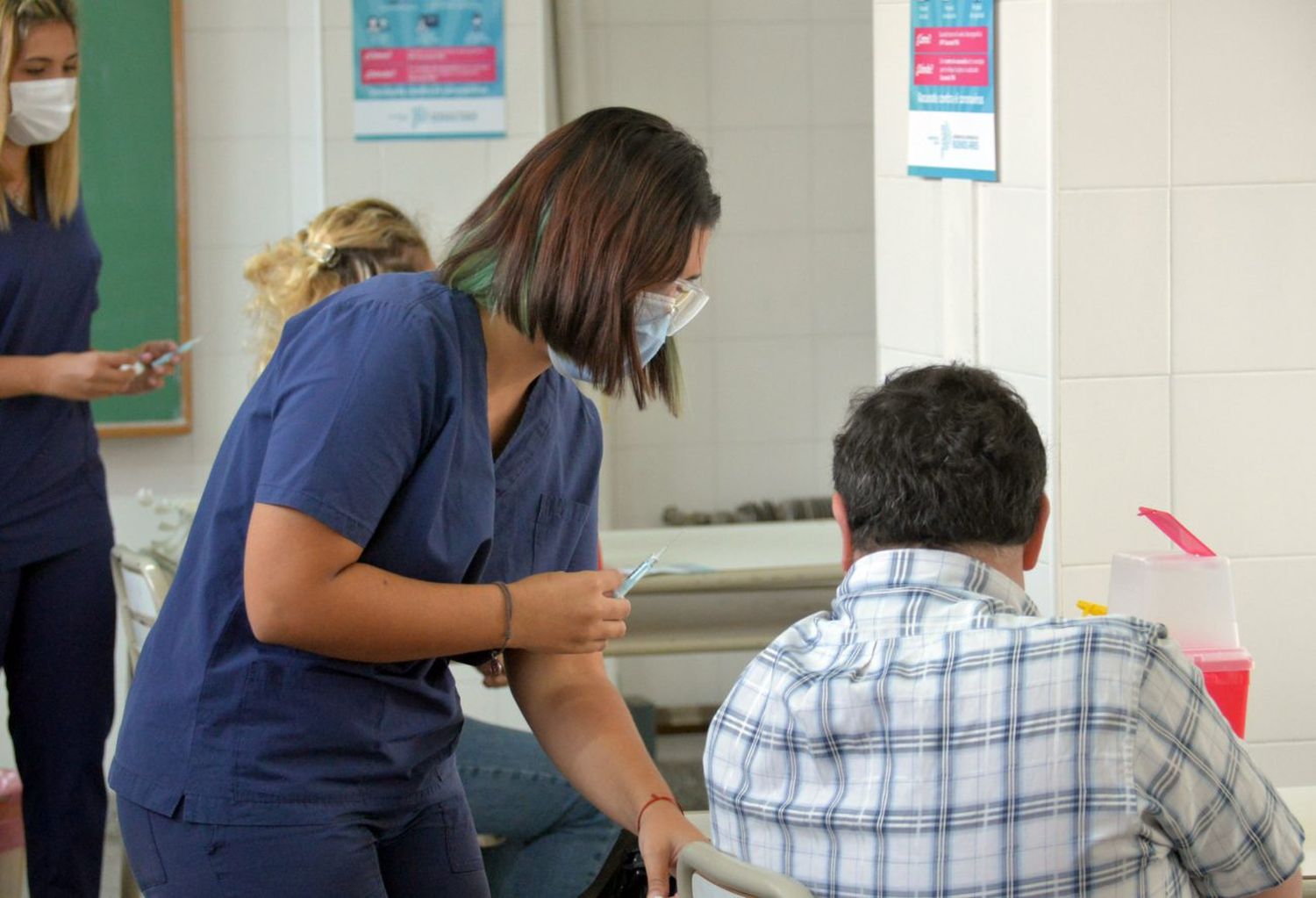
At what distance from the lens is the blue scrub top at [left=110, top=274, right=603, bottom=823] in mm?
1266

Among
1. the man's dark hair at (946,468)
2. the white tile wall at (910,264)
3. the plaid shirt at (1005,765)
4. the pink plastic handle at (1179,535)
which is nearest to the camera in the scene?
the plaid shirt at (1005,765)

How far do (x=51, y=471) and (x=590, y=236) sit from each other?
1569mm

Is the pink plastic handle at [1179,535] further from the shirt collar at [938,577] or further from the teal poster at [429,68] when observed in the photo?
the teal poster at [429,68]

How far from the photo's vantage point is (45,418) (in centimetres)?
256

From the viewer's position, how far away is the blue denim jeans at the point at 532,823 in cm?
216

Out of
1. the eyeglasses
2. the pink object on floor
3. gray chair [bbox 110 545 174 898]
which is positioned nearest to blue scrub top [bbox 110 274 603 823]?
the eyeglasses

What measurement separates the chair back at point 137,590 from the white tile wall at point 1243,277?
1.51 metres

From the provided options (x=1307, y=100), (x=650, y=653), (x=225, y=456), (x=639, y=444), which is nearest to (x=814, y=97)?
(x=639, y=444)

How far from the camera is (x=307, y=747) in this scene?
134 centimetres

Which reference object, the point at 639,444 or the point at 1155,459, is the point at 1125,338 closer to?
the point at 1155,459

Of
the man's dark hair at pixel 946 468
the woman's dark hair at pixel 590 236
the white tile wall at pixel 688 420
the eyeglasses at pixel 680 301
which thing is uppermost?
the woman's dark hair at pixel 590 236

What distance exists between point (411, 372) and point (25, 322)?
1520 mm

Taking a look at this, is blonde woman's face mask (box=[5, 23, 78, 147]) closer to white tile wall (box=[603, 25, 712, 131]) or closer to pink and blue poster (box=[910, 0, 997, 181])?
pink and blue poster (box=[910, 0, 997, 181])

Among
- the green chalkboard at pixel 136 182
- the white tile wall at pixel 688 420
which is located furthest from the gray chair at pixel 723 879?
the white tile wall at pixel 688 420
